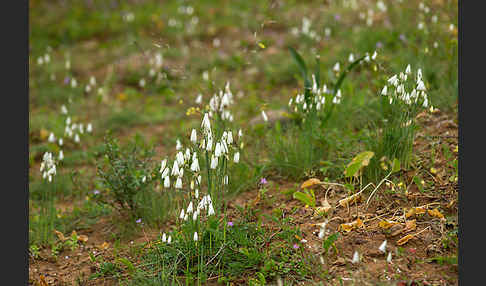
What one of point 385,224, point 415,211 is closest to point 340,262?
point 385,224

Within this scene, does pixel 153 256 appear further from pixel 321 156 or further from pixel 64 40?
pixel 64 40

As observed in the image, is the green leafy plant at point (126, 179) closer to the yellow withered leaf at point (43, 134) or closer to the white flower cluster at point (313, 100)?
the white flower cluster at point (313, 100)

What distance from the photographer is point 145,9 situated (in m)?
9.42

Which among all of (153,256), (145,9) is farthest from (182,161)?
(145,9)

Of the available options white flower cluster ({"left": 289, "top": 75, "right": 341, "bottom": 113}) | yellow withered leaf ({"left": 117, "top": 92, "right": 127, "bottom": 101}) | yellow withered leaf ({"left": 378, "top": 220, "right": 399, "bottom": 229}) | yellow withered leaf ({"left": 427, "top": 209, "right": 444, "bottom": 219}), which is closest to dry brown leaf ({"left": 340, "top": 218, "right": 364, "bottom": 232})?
yellow withered leaf ({"left": 378, "top": 220, "right": 399, "bottom": 229})

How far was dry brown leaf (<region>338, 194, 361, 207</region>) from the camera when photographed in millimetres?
3430

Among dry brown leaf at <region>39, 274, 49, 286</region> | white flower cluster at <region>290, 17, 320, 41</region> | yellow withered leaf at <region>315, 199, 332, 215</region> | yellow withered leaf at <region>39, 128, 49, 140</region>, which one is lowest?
dry brown leaf at <region>39, 274, 49, 286</region>

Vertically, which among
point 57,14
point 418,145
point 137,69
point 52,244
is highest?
point 57,14

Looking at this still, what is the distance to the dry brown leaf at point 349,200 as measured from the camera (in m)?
3.43

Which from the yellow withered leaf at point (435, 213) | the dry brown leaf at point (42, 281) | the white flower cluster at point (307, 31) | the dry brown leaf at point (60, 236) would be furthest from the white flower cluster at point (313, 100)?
the dry brown leaf at point (42, 281)

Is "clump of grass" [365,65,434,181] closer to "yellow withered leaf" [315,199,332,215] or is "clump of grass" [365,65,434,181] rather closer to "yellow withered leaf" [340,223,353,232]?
"yellow withered leaf" [315,199,332,215]

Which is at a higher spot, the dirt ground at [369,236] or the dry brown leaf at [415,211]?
the dry brown leaf at [415,211]

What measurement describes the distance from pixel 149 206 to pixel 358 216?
170 centimetres

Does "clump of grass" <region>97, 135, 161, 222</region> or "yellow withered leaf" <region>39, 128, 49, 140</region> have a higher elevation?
"yellow withered leaf" <region>39, 128, 49, 140</region>
